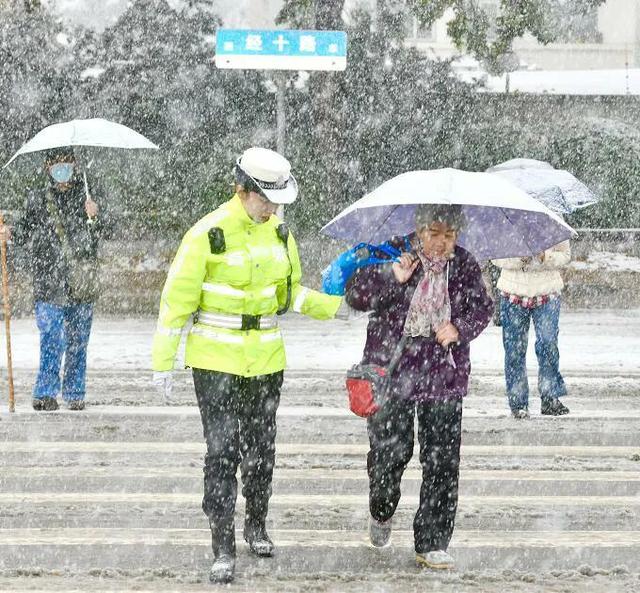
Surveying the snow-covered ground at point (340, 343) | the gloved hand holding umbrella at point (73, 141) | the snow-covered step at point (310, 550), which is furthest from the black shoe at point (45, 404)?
the snow-covered step at point (310, 550)

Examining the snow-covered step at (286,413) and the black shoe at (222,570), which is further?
the snow-covered step at (286,413)

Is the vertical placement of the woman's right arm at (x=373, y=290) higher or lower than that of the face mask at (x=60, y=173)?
higher

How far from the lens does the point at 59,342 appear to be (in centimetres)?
948

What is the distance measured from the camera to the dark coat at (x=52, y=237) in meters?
9.32

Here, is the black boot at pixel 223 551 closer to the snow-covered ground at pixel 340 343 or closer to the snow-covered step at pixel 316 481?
the snow-covered step at pixel 316 481

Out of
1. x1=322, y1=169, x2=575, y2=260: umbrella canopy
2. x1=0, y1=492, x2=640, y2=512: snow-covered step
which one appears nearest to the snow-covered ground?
x1=0, y1=492, x2=640, y2=512: snow-covered step

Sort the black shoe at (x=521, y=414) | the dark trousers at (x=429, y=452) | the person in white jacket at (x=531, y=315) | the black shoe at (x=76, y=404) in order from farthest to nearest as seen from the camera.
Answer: the black shoe at (x=76, y=404)
the black shoe at (x=521, y=414)
the person in white jacket at (x=531, y=315)
the dark trousers at (x=429, y=452)

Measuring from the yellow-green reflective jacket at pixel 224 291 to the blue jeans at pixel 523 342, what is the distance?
3.97m

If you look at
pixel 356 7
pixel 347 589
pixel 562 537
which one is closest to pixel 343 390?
pixel 562 537

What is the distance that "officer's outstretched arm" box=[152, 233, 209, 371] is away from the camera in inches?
218

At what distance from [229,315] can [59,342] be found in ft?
13.5

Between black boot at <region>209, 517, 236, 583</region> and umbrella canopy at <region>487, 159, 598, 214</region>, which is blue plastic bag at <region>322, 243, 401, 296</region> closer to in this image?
black boot at <region>209, 517, 236, 583</region>

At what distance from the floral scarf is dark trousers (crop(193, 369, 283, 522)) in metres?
0.65

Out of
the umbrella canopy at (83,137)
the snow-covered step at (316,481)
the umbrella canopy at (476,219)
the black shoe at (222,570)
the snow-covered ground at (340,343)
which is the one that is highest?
the umbrella canopy at (476,219)
